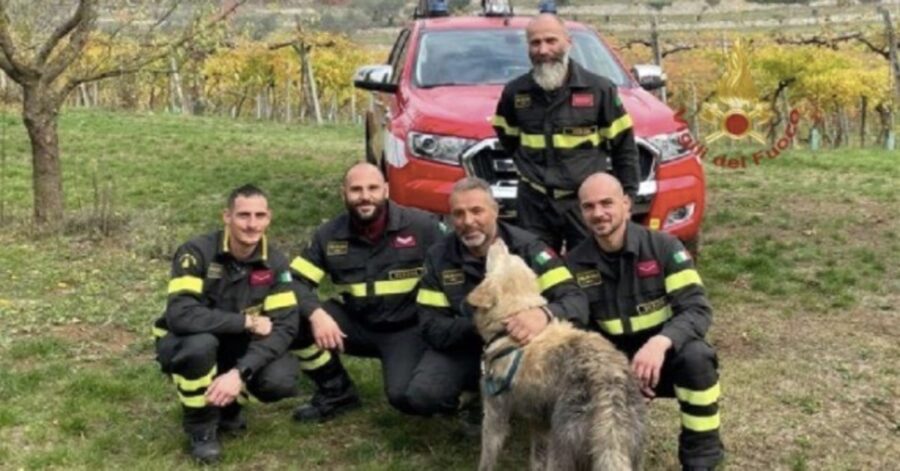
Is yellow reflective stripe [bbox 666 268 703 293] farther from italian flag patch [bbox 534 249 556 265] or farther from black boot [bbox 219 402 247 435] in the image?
black boot [bbox 219 402 247 435]

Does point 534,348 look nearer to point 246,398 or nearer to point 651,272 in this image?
point 651,272

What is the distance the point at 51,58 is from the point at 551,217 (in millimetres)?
6470

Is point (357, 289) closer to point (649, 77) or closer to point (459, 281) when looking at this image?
point (459, 281)

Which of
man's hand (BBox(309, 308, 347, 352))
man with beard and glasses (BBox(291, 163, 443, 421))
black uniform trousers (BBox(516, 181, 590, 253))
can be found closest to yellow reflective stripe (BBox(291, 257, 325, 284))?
man with beard and glasses (BBox(291, 163, 443, 421))

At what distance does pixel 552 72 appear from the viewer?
16.5 feet

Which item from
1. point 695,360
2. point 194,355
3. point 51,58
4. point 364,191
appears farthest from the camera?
point 51,58

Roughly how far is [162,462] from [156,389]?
97cm

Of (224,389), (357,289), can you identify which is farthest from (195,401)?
(357,289)

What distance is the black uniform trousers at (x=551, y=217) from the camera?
201 inches

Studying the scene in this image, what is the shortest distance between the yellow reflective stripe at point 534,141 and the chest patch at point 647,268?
117cm

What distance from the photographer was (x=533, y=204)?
17.1 feet

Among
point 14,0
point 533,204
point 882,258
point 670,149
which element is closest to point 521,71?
point 670,149

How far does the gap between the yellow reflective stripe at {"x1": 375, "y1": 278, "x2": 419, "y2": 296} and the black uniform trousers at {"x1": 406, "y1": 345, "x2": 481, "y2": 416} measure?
446mm

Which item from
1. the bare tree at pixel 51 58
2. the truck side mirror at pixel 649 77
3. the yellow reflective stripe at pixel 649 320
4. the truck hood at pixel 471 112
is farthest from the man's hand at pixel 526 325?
→ the bare tree at pixel 51 58
